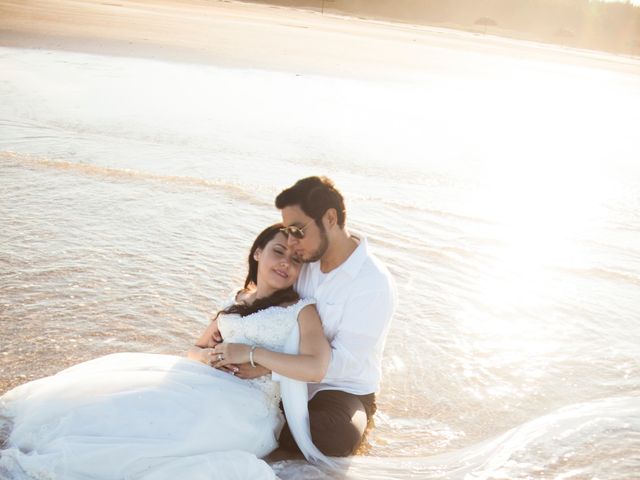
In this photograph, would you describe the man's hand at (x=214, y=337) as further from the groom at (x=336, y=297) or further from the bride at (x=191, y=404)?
the groom at (x=336, y=297)

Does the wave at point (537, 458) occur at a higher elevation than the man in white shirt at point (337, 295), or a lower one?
lower

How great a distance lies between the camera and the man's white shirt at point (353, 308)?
4113 millimetres

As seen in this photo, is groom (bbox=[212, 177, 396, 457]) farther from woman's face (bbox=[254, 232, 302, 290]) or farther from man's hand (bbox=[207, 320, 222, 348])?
man's hand (bbox=[207, 320, 222, 348])

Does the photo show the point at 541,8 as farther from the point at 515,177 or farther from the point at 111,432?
the point at 111,432

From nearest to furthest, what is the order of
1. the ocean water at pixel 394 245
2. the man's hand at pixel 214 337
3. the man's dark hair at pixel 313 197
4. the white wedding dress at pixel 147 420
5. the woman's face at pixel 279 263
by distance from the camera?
the white wedding dress at pixel 147 420 < the man's dark hair at pixel 313 197 < the woman's face at pixel 279 263 < the man's hand at pixel 214 337 < the ocean water at pixel 394 245

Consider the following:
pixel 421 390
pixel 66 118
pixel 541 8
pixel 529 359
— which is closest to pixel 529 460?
pixel 421 390

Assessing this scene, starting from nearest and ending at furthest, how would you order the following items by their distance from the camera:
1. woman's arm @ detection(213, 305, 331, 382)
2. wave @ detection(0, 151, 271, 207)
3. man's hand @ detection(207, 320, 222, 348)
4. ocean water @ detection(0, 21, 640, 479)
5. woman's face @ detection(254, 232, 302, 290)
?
woman's arm @ detection(213, 305, 331, 382) < woman's face @ detection(254, 232, 302, 290) < man's hand @ detection(207, 320, 222, 348) < ocean water @ detection(0, 21, 640, 479) < wave @ detection(0, 151, 271, 207)

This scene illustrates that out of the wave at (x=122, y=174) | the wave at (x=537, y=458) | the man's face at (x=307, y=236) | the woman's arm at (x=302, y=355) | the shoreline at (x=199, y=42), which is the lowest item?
the wave at (x=537, y=458)

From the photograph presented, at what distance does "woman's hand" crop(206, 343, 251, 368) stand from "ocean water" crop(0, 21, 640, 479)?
66 cm

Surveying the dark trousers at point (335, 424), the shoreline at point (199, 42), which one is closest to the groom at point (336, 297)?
the dark trousers at point (335, 424)

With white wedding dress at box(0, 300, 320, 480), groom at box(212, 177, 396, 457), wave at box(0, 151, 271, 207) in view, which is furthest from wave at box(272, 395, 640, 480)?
wave at box(0, 151, 271, 207)

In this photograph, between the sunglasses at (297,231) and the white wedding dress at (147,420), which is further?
the sunglasses at (297,231)

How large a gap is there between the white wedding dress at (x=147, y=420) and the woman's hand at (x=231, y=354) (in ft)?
0.26

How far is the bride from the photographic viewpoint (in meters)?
3.41
